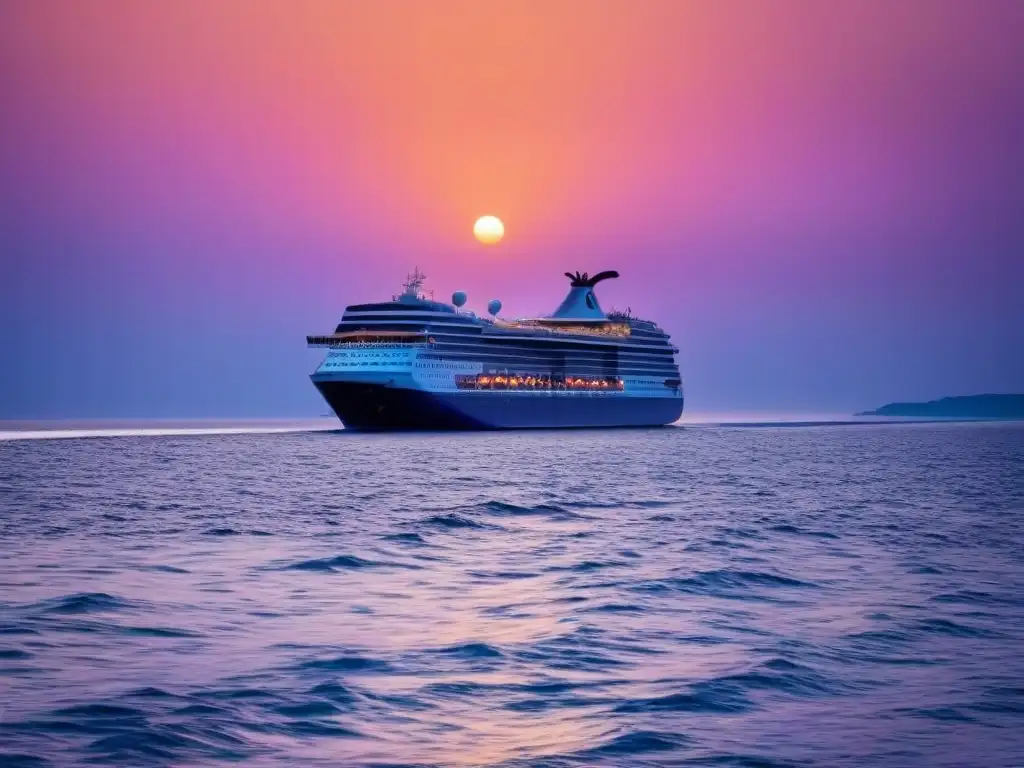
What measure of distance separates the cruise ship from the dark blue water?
76759 mm

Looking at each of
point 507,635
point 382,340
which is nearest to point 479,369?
point 382,340

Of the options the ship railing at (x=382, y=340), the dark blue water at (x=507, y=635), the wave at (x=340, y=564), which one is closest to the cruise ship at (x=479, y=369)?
the ship railing at (x=382, y=340)

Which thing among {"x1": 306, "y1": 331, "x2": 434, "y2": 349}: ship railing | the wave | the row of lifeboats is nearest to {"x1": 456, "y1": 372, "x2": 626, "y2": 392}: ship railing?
the row of lifeboats

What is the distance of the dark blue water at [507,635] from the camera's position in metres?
13.0

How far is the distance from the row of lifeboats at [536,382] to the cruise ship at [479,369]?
0.52 feet

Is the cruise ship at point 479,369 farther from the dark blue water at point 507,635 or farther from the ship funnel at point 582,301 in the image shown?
the dark blue water at point 507,635

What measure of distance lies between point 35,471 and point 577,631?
5810 centimetres

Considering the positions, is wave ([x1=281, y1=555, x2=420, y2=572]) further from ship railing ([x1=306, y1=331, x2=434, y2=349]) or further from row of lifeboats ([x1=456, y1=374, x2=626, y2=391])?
row of lifeboats ([x1=456, y1=374, x2=626, y2=391])

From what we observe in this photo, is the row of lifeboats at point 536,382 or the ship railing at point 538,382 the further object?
the ship railing at point 538,382

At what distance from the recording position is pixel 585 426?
510ft

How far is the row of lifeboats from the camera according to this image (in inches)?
5177

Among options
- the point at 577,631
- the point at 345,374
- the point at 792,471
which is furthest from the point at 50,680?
the point at 345,374

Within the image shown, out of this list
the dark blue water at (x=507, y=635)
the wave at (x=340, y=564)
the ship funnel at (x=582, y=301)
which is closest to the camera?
the dark blue water at (x=507, y=635)

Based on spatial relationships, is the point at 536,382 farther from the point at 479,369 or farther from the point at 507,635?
the point at 507,635
